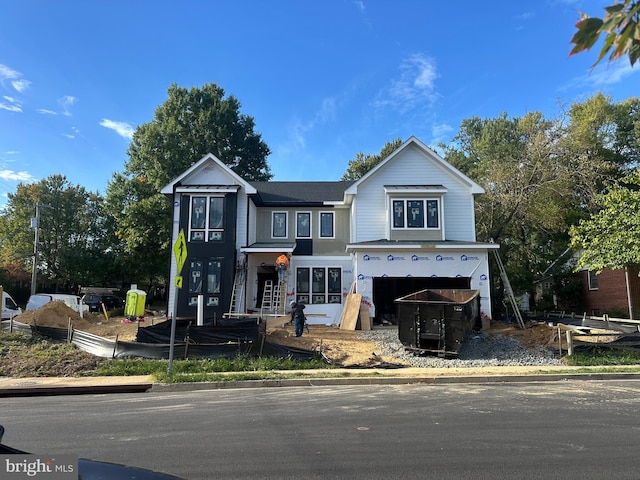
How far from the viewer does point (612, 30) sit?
214 centimetres

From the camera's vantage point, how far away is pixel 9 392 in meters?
10.2

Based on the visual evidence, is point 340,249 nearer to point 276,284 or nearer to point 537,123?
point 276,284

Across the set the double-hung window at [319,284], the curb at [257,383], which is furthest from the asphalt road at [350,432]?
the double-hung window at [319,284]

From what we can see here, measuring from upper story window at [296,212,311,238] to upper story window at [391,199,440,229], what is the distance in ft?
16.8

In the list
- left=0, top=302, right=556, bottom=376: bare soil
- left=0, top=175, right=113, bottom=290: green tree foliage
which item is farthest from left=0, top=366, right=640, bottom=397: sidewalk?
left=0, top=175, right=113, bottom=290: green tree foliage

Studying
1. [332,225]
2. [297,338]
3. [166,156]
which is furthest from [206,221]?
[166,156]

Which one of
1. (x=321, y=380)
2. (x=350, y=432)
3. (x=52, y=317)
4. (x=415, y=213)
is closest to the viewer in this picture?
(x=350, y=432)

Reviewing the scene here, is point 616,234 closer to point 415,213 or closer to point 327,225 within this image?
point 415,213

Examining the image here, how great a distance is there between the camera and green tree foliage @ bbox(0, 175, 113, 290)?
4412 cm

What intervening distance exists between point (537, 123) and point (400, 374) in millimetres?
21657

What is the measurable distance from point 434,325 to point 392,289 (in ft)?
33.8

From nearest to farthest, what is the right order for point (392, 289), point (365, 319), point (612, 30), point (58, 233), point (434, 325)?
point (612, 30), point (434, 325), point (365, 319), point (392, 289), point (58, 233)

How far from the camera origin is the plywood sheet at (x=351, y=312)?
19.4 metres

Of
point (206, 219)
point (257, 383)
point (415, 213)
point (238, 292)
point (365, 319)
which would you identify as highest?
point (415, 213)
